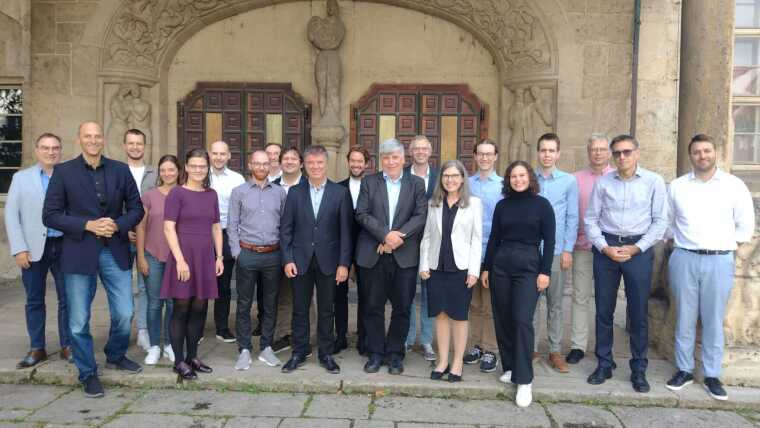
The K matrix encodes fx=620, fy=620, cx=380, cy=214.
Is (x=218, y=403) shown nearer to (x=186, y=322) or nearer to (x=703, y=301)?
(x=186, y=322)

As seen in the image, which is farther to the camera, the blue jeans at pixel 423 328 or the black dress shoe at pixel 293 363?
the blue jeans at pixel 423 328

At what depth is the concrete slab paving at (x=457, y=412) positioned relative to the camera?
389 cm

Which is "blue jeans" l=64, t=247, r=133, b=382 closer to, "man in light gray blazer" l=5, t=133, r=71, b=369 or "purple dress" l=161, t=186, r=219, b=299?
"purple dress" l=161, t=186, r=219, b=299

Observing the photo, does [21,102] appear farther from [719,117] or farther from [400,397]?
[719,117]

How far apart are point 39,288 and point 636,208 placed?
4.49 meters

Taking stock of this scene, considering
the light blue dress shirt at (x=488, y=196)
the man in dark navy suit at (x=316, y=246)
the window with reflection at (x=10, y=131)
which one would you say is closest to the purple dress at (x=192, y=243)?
the man in dark navy suit at (x=316, y=246)

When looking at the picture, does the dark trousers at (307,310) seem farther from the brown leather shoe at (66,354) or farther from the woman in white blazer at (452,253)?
the brown leather shoe at (66,354)

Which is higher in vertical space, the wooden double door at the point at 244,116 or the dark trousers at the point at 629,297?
the wooden double door at the point at 244,116

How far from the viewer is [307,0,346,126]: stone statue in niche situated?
862cm

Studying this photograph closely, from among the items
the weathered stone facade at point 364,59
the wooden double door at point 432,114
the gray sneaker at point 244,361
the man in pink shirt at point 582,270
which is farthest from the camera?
the wooden double door at point 432,114

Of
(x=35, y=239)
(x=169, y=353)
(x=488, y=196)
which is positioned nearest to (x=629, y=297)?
(x=488, y=196)

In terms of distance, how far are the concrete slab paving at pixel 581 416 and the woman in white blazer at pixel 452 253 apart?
0.72 m

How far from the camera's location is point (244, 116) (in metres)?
8.91

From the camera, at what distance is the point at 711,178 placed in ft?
14.2
